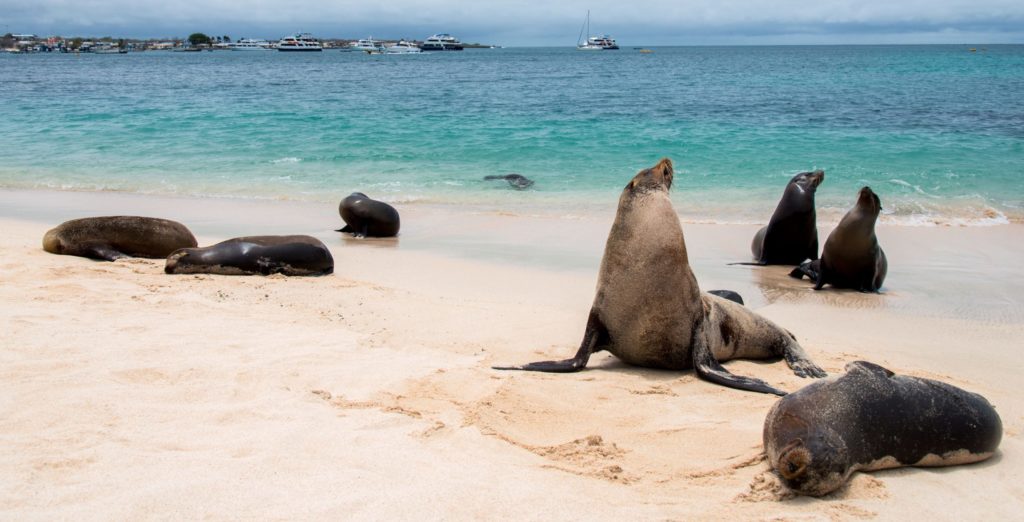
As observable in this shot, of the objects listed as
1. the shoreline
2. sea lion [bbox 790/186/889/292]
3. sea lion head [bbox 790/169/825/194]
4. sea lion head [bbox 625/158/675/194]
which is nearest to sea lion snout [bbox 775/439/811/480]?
sea lion head [bbox 625/158/675/194]

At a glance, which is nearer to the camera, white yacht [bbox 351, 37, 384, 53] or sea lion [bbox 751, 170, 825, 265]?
sea lion [bbox 751, 170, 825, 265]

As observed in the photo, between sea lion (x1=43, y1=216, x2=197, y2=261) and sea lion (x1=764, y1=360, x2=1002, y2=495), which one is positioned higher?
sea lion (x1=764, y1=360, x2=1002, y2=495)

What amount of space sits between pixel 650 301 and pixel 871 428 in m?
1.67

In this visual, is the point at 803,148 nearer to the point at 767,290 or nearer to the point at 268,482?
the point at 767,290

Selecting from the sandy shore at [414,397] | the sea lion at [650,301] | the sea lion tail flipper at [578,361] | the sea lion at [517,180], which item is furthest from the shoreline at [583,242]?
the sea lion tail flipper at [578,361]

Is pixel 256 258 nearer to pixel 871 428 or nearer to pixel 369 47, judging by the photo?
pixel 871 428

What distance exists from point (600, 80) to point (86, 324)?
42000 mm

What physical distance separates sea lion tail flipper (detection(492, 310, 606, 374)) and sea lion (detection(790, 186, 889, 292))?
366 centimetres

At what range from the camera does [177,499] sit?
2883mm

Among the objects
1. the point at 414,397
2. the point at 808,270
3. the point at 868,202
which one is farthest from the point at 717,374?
the point at 868,202

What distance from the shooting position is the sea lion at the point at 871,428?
3.25m

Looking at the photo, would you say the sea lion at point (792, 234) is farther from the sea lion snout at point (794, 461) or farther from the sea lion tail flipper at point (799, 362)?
the sea lion snout at point (794, 461)

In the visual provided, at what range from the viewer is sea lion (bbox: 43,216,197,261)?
26.6 feet

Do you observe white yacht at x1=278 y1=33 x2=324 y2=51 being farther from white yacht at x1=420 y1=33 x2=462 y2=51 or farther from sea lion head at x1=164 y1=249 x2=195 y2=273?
sea lion head at x1=164 y1=249 x2=195 y2=273
